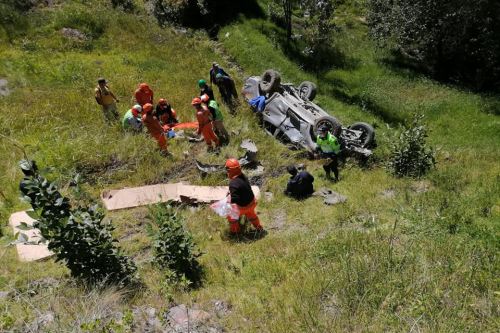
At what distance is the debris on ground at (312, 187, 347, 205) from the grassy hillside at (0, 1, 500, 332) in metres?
0.25

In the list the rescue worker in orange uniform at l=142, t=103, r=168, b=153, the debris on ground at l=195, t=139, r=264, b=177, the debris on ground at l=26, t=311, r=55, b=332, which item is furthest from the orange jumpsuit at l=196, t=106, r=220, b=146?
the debris on ground at l=26, t=311, r=55, b=332

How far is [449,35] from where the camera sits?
1928 centimetres

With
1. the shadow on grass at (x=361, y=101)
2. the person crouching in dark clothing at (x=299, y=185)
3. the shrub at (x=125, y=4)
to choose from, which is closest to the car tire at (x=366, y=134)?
the person crouching in dark clothing at (x=299, y=185)

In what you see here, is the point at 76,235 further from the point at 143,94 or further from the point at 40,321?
the point at 143,94

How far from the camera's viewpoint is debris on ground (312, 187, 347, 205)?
939 cm

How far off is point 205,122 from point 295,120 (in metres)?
2.69

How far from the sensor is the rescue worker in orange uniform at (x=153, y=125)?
442 inches

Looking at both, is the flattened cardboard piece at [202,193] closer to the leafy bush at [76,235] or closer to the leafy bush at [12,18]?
the leafy bush at [76,235]

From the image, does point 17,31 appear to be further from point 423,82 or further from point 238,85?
point 423,82

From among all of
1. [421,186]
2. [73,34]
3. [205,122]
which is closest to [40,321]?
[205,122]

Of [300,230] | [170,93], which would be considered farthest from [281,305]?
[170,93]

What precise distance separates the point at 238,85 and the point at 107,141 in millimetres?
7370

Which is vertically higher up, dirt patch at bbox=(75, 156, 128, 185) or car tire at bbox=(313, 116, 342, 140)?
car tire at bbox=(313, 116, 342, 140)

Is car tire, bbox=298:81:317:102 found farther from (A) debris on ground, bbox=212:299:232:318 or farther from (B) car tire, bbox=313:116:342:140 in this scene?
(A) debris on ground, bbox=212:299:232:318
